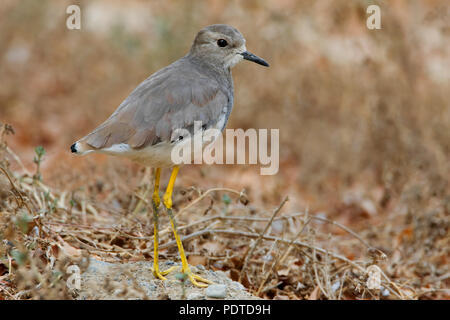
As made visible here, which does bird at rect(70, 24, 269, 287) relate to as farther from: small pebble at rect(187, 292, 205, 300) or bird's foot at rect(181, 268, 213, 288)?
small pebble at rect(187, 292, 205, 300)

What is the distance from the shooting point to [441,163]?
7062 millimetres

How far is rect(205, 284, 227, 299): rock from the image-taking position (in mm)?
4047

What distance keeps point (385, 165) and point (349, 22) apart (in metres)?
2.46

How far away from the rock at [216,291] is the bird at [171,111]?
105 mm

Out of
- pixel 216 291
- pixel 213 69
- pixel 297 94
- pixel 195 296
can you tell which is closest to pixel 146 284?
pixel 195 296

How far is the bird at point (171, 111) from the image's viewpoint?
4.00m

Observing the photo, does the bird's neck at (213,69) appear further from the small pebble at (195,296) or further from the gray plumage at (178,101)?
the small pebble at (195,296)

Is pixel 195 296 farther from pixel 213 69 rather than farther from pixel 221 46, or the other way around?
pixel 221 46

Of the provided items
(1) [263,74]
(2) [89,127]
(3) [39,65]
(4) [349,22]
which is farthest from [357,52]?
(3) [39,65]

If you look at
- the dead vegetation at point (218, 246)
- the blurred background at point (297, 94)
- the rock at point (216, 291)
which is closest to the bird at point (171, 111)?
the rock at point (216, 291)

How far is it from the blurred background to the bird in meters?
1.61

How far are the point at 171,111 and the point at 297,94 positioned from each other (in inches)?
195

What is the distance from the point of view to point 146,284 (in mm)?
4164

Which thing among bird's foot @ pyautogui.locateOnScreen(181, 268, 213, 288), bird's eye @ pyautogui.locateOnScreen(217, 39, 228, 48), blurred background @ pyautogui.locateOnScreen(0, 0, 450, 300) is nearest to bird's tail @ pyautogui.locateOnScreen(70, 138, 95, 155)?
bird's foot @ pyautogui.locateOnScreen(181, 268, 213, 288)
